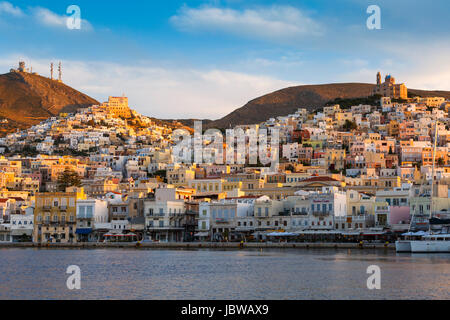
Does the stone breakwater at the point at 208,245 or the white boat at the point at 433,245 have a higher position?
the white boat at the point at 433,245

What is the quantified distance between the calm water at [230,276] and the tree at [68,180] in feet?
192

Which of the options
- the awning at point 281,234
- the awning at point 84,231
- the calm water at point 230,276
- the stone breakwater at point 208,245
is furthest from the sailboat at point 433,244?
the awning at point 84,231

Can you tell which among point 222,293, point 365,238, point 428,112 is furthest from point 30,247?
point 428,112

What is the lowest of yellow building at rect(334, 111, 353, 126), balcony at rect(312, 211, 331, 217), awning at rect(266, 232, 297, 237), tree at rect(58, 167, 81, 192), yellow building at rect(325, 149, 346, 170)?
awning at rect(266, 232, 297, 237)

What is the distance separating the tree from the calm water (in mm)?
58483

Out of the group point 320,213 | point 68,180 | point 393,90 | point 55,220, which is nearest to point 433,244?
point 320,213

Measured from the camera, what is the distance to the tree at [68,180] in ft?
414

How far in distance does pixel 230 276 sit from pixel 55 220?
4623cm

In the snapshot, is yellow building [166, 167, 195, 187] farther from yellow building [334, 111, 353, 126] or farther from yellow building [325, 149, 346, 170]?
yellow building [334, 111, 353, 126]

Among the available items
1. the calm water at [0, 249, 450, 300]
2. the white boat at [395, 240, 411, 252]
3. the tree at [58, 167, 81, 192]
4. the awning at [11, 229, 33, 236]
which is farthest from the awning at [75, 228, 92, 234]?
the white boat at [395, 240, 411, 252]

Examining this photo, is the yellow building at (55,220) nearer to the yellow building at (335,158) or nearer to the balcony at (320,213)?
the balcony at (320,213)

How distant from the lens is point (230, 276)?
4900 centimetres

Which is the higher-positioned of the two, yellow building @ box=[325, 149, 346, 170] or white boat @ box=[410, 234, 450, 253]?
yellow building @ box=[325, 149, 346, 170]

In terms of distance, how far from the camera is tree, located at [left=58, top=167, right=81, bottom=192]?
126144mm
